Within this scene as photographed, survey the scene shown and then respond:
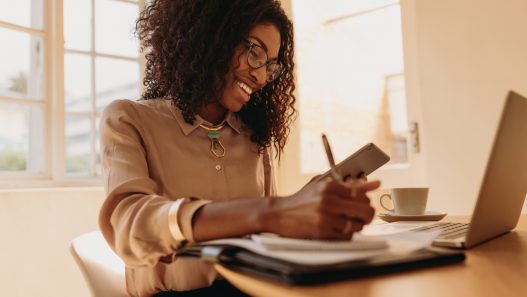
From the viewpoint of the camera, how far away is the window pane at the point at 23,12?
206cm

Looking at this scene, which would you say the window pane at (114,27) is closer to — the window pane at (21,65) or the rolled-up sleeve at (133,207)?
the window pane at (21,65)

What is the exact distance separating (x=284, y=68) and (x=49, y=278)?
A: 3.92 ft

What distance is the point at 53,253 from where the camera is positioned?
6.01 ft

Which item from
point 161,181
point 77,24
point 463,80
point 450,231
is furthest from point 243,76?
point 463,80

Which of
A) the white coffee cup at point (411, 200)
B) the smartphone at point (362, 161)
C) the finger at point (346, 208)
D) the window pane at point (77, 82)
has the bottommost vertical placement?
the white coffee cup at point (411, 200)

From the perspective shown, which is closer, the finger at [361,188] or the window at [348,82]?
the finger at [361,188]

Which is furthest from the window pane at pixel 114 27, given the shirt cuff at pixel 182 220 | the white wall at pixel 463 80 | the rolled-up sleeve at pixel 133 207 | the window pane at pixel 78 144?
the shirt cuff at pixel 182 220

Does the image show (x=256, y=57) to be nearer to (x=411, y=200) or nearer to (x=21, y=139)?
(x=411, y=200)

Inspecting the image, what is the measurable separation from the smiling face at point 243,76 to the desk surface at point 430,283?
0.72 metres

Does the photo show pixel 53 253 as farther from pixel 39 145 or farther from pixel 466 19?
pixel 466 19

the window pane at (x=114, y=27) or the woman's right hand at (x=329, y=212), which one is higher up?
the window pane at (x=114, y=27)

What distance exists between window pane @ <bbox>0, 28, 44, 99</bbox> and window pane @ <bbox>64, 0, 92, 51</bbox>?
13cm

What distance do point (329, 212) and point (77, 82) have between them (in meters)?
1.88

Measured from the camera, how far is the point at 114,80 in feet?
7.67
